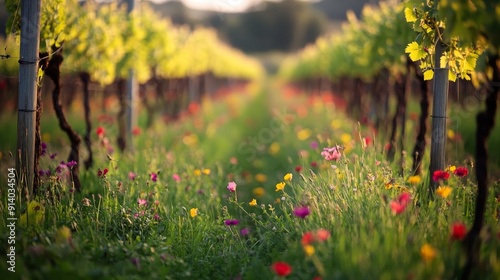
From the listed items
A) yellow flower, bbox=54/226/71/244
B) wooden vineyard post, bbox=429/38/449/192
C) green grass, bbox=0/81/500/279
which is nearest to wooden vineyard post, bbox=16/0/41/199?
green grass, bbox=0/81/500/279

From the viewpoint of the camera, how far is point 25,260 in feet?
9.99

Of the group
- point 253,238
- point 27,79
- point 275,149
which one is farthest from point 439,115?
point 275,149

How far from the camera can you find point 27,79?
4.18 metres

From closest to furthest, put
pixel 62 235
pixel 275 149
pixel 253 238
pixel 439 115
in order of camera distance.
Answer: pixel 62 235
pixel 253 238
pixel 439 115
pixel 275 149

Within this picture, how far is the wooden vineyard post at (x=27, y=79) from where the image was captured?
4172 mm

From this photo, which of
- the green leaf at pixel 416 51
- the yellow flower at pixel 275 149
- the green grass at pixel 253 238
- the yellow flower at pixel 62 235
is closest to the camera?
the green grass at pixel 253 238

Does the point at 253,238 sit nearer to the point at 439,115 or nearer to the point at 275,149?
the point at 439,115

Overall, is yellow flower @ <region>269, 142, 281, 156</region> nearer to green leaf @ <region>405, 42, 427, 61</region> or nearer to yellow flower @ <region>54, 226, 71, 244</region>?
green leaf @ <region>405, 42, 427, 61</region>

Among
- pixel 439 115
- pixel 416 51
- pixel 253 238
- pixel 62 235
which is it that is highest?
pixel 416 51

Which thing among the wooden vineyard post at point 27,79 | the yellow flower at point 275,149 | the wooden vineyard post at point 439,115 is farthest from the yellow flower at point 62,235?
the yellow flower at point 275,149

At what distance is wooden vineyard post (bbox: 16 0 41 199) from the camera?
4.17 m

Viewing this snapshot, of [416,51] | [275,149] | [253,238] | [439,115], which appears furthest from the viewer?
[275,149]

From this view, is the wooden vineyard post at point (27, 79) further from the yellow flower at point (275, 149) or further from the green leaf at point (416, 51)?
the yellow flower at point (275, 149)

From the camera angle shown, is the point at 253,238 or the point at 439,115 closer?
the point at 253,238
